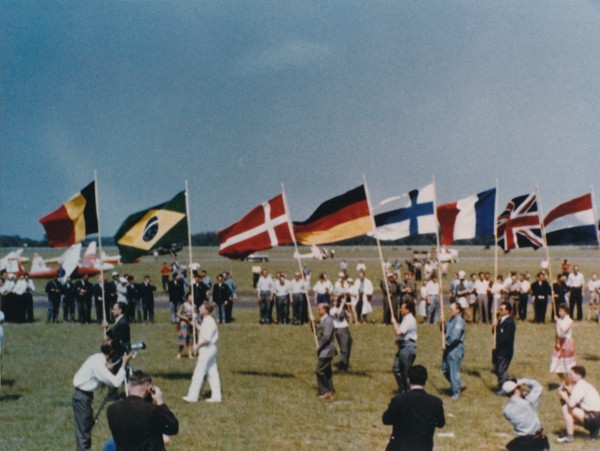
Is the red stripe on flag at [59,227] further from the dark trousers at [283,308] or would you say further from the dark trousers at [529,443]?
the dark trousers at [283,308]

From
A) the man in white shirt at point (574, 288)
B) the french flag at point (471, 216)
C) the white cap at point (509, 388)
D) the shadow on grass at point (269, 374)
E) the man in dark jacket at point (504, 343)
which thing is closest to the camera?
the white cap at point (509, 388)

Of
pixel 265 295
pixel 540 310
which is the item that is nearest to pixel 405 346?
pixel 265 295

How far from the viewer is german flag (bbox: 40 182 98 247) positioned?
16.1 metres

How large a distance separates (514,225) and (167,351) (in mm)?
10813

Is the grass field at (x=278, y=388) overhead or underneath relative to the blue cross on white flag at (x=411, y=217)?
underneath

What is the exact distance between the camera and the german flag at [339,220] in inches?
640

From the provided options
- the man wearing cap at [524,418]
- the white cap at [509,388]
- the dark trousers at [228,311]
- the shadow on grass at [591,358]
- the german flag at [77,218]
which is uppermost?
the german flag at [77,218]

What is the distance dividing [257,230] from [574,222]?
8380 mm

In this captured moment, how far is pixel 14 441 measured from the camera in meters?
11.2

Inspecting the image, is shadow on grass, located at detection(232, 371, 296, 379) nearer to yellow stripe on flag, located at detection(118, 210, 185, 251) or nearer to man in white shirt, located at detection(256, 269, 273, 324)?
yellow stripe on flag, located at detection(118, 210, 185, 251)

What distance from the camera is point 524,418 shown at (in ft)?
31.9

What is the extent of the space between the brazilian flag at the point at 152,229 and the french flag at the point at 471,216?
675 cm

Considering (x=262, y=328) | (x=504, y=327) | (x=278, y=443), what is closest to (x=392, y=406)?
(x=278, y=443)

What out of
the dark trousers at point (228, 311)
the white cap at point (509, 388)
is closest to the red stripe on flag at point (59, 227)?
the white cap at point (509, 388)
